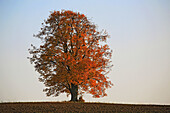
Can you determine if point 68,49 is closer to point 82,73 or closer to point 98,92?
point 82,73

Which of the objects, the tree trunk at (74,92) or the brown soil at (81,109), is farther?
the tree trunk at (74,92)

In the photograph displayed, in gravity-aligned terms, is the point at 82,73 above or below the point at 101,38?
below

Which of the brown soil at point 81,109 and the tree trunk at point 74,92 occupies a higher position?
the tree trunk at point 74,92

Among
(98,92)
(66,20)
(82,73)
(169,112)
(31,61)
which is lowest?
(169,112)

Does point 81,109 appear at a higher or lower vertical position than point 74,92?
lower

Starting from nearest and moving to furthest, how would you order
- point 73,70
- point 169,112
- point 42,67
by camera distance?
1. point 169,112
2. point 73,70
3. point 42,67

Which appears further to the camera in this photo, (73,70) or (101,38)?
(101,38)

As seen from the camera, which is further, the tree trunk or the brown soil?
the tree trunk

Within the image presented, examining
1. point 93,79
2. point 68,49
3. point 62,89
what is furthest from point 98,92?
point 68,49

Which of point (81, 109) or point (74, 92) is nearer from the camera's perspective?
point (81, 109)

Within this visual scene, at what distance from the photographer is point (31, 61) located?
2977 cm

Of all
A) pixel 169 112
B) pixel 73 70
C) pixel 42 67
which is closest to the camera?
pixel 169 112

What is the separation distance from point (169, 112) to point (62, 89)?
557 inches

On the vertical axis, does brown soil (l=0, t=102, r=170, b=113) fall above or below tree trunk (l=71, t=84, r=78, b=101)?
below
